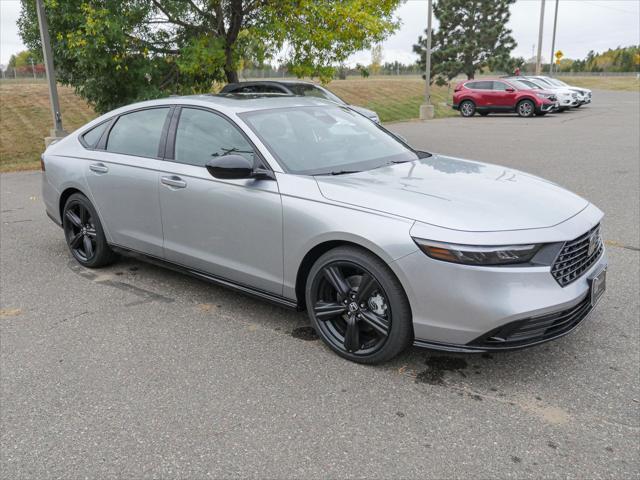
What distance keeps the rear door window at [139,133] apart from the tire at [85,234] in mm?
637

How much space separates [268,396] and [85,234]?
3.05 m

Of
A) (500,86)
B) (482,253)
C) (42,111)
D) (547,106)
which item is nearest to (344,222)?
(482,253)

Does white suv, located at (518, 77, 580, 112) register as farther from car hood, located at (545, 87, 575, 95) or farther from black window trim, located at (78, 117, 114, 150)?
black window trim, located at (78, 117, 114, 150)

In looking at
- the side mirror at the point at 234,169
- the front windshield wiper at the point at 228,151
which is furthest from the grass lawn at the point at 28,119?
the side mirror at the point at 234,169

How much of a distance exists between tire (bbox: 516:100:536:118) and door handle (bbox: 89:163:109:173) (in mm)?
22458

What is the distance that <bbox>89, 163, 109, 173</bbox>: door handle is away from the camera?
16.6 feet

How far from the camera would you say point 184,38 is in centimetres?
1432

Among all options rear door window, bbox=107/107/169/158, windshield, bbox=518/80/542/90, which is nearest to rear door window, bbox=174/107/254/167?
rear door window, bbox=107/107/169/158

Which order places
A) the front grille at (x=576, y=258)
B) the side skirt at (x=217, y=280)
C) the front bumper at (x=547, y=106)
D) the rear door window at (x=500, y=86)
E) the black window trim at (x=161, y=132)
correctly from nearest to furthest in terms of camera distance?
the front grille at (x=576, y=258) < the side skirt at (x=217, y=280) < the black window trim at (x=161, y=132) < the front bumper at (x=547, y=106) < the rear door window at (x=500, y=86)

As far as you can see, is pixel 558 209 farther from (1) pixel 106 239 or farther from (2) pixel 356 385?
(1) pixel 106 239

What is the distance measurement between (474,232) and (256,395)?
58.5 inches

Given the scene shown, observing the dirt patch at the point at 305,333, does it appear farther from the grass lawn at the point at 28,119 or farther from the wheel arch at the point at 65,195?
the grass lawn at the point at 28,119

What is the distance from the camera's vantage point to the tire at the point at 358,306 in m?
3.35

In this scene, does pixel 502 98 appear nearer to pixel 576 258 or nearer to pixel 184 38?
pixel 184 38
